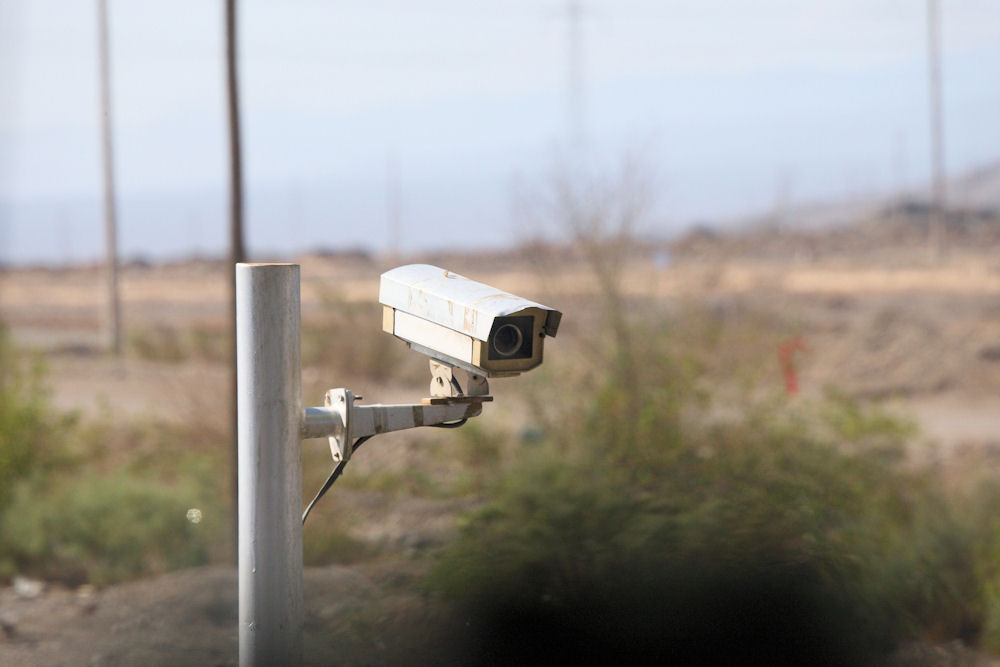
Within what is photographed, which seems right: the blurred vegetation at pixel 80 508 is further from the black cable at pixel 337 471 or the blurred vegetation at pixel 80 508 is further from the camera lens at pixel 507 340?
the camera lens at pixel 507 340

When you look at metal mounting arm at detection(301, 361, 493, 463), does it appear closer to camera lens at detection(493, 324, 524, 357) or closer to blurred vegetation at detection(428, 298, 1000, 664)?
camera lens at detection(493, 324, 524, 357)

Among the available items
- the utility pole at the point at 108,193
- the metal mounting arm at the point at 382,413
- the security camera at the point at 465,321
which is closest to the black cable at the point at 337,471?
the metal mounting arm at the point at 382,413

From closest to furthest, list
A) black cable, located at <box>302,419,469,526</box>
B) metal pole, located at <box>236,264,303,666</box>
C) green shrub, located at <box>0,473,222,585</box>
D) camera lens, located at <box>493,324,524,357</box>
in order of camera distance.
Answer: metal pole, located at <box>236,264,303,666</box> < camera lens, located at <box>493,324,524,357</box> < black cable, located at <box>302,419,469,526</box> < green shrub, located at <box>0,473,222,585</box>

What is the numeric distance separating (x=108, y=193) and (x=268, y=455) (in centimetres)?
2188

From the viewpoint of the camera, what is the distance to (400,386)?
15773 mm

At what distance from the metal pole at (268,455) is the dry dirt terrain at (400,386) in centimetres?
127

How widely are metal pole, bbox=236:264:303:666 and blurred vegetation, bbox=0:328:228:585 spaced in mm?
5751

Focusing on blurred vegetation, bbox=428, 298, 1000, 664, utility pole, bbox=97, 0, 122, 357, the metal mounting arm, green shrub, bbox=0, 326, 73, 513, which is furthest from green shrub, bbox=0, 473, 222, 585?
utility pole, bbox=97, 0, 122, 357

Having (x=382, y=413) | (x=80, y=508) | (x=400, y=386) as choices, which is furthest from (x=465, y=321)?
(x=400, y=386)

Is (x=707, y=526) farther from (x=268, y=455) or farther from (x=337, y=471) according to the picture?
(x=268, y=455)

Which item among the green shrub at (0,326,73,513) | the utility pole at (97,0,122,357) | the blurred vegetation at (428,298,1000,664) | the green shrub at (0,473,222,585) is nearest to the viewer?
the blurred vegetation at (428,298,1000,664)

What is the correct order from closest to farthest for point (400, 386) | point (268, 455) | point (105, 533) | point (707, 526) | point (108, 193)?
point (268, 455), point (707, 526), point (105, 533), point (400, 386), point (108, 193)

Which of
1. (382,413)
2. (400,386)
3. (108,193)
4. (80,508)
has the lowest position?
(80,508)

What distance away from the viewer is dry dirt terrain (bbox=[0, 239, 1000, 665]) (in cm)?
433
